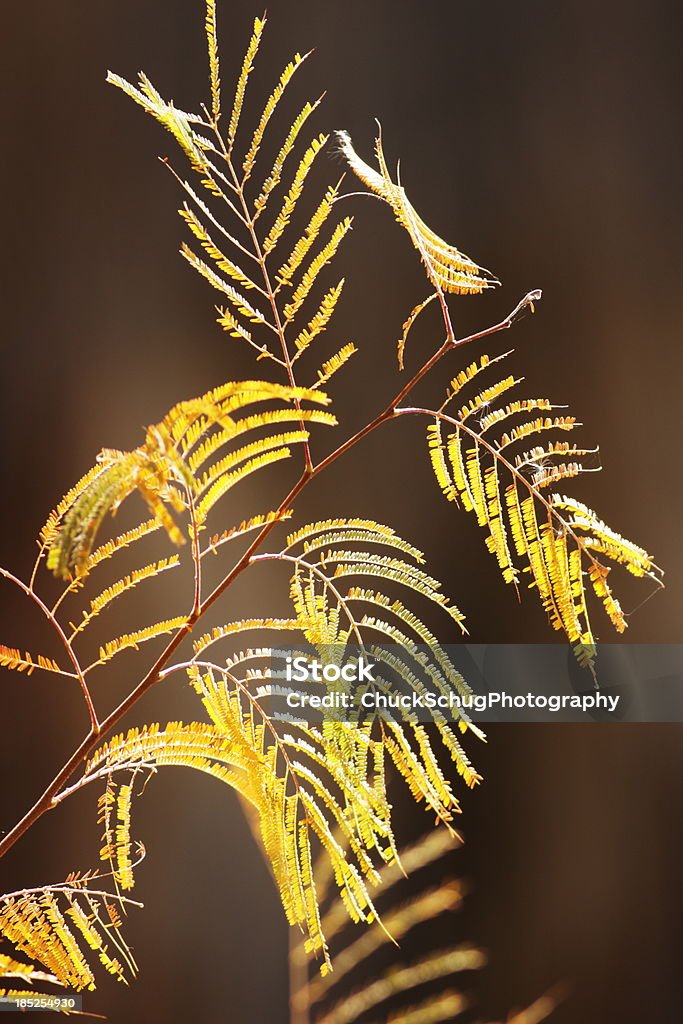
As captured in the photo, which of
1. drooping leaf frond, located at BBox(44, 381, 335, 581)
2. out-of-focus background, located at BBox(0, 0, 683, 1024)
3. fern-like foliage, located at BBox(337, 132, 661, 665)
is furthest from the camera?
out-of-focus background, located at BBox(0, 0, 683, 1024)

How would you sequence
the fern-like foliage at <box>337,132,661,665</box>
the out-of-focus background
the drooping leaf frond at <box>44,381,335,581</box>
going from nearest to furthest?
the drooping leaf frond at <box>44,381,335,581</box> < the fern-like foliage at <box>337,132,661,665</box> < the out-of-focus background

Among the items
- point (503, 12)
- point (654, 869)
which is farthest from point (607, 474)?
point (503, 12)

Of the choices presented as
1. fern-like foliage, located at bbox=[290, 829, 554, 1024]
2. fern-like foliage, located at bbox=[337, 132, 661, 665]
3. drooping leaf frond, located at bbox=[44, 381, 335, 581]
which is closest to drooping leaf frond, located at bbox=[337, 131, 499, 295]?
fern-like foliage, located at bbox=[337, 132, 661, 665]

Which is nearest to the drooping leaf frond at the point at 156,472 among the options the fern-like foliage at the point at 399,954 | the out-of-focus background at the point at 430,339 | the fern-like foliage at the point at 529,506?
the fern-like foliage at the point at 529,506

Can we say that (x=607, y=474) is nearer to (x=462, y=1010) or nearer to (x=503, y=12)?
(x=503, y=12)

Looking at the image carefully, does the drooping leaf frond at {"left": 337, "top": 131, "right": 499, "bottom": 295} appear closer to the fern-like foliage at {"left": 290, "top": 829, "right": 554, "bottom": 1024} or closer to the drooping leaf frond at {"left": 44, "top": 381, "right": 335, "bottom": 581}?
the drooping leaf frond at {"left": 44, "top": 381, "right": 335, "bottom": 581}
